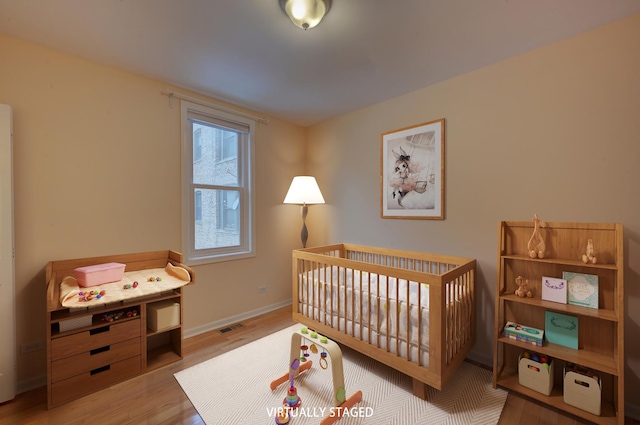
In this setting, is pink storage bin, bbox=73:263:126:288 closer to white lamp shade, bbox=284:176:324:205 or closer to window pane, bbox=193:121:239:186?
window pane, bbox=193:121:239:186

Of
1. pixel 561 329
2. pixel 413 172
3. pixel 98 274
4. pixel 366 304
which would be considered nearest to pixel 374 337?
pixel 366 304

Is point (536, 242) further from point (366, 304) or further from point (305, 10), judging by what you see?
point (305, 10)

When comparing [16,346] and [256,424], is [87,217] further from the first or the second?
[256,424]

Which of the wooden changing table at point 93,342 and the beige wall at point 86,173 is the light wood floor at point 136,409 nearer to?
the wooden changing table at point 93,342

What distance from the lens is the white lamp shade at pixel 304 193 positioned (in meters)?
2.97

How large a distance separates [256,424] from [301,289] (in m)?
1.19

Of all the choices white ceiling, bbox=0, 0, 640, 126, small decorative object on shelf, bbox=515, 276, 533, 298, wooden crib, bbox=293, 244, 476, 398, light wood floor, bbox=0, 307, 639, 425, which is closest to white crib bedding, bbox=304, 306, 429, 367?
wooden crib, bbox=293, 244, 476, 398

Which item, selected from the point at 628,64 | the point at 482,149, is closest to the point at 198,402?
the point at 482,149

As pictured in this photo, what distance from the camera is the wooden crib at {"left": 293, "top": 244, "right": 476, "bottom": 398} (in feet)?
5.39

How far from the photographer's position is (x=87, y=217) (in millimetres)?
2084

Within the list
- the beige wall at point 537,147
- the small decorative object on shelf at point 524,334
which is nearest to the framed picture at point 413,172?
the beige wall at point 537,147

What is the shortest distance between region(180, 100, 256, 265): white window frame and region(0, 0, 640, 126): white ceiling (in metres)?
0.36

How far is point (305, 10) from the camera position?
146 centimetres

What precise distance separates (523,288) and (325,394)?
1.52 meters
